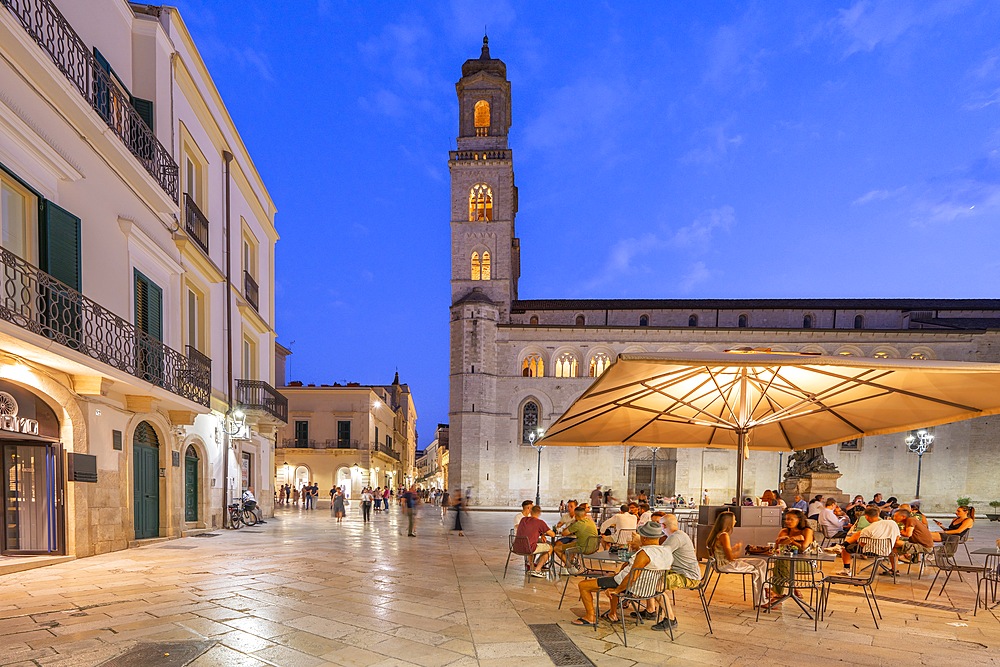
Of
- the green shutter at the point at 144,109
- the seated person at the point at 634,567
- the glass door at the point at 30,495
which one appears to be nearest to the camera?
the seated person at the point at 634,567

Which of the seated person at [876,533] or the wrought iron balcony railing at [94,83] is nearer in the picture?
the seated person at [876,533]

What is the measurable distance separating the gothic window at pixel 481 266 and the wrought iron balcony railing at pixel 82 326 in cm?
2805

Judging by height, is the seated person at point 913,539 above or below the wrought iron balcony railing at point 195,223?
below

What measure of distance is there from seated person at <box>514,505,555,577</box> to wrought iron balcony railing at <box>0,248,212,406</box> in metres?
7.06

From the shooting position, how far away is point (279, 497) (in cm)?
3347

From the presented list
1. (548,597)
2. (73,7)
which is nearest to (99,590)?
(548,597)

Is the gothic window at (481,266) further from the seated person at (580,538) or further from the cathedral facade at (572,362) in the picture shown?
the seated person at (580,538)

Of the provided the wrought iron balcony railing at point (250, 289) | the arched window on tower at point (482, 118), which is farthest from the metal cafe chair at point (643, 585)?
the arched window on tower at point (482, 118)

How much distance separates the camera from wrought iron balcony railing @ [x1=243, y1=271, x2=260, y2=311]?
1838 centimetres

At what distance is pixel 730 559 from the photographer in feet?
20.9

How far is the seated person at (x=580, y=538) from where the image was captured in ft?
27.0

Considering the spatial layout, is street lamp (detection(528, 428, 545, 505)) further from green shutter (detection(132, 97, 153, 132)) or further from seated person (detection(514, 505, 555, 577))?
green shutter (detection(132, 97, 153, 132))

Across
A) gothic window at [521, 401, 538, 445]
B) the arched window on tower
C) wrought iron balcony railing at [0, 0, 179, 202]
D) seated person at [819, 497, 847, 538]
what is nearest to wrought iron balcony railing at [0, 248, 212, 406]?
wrought iron balcony railing at [0, 0, 179, 202]

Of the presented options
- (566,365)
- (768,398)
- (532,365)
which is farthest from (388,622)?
(566,365)
